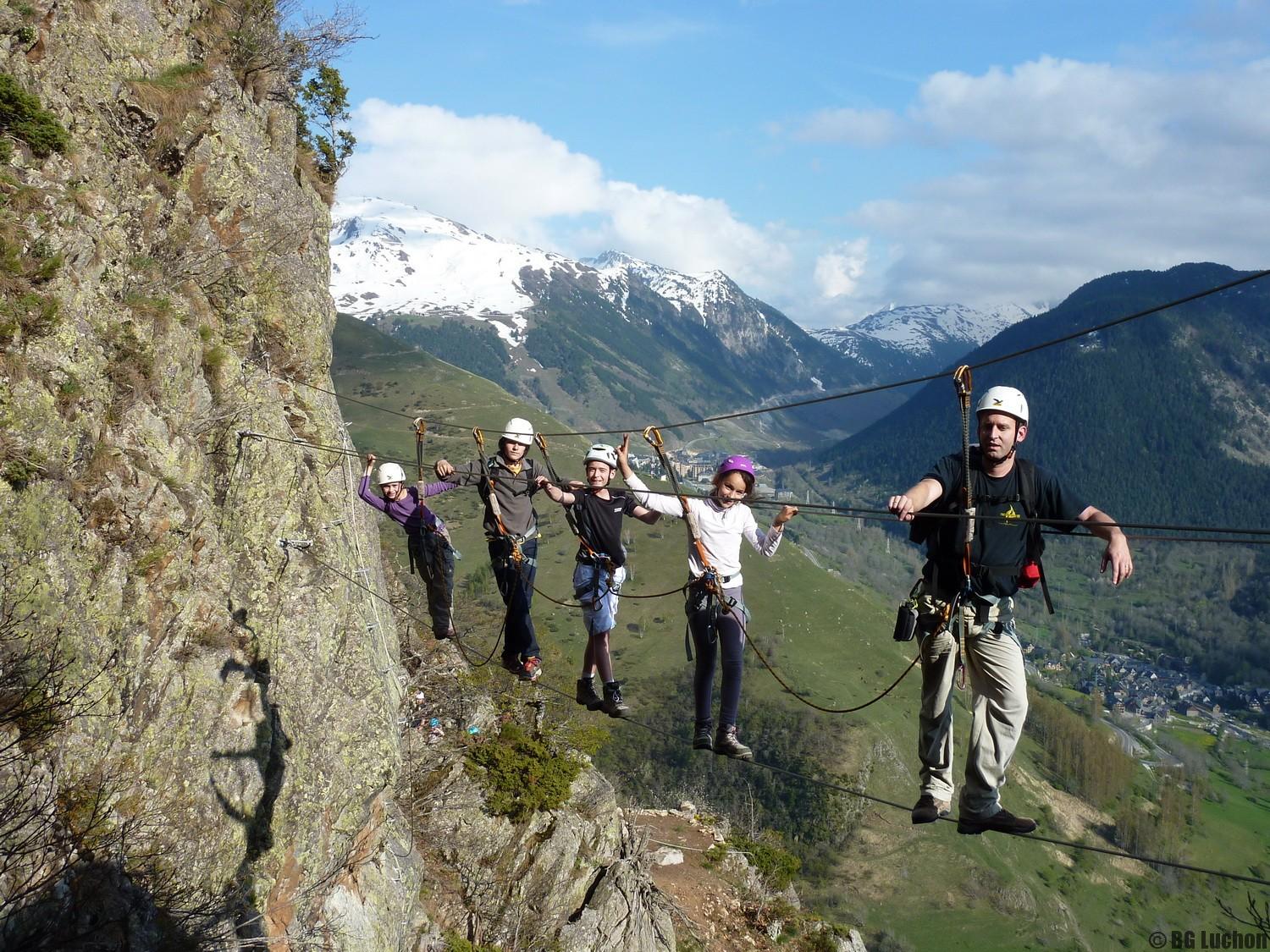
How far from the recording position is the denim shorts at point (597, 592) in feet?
40.3

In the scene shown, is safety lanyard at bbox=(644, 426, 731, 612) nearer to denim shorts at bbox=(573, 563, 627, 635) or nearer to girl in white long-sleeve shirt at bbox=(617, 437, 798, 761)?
girl in white long-sleeve shirt at bbox=(617, 437, 798, 761)

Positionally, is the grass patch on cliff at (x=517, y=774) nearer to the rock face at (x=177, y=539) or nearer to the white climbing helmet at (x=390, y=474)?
the rock face at (x=177, y=539)

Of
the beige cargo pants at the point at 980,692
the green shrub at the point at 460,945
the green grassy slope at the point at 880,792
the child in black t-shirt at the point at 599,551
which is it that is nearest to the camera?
the beige cargo pants at the point at 980,692

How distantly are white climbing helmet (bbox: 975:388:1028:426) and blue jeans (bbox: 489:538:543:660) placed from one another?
718 centimetres

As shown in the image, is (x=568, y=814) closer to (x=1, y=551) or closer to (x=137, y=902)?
(x=137, y=902)

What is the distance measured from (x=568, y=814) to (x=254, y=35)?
23.6 m

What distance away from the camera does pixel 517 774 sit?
26406 millimetres

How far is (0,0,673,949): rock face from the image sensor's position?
38.3 feet

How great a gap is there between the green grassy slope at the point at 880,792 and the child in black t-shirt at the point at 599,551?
8392 cm

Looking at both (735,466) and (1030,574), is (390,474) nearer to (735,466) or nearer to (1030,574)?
(735,466)

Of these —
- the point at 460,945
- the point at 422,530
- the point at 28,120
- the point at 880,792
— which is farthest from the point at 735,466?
the point at 880,792

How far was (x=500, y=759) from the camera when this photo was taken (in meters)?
26.5

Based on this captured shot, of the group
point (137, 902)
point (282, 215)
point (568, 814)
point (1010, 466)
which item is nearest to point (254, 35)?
point (282, 215)

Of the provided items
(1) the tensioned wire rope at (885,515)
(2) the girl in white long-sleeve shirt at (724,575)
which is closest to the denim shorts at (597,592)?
(1) the tensioned wire rope at (885,515)
